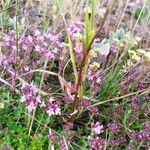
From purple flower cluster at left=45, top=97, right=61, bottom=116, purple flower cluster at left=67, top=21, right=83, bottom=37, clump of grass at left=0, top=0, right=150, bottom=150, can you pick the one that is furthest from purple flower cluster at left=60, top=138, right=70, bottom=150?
purple flower cluster at left=67, top=21, right=83, bottom=37

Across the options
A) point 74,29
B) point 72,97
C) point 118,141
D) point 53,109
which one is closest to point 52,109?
point 53,109

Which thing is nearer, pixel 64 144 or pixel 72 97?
pixel 64 144

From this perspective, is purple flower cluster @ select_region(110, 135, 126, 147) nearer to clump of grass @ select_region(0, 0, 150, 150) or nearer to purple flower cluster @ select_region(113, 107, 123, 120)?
clump of grass @ select_region(0, 0, 150, 150)

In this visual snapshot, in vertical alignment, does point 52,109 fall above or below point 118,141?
above

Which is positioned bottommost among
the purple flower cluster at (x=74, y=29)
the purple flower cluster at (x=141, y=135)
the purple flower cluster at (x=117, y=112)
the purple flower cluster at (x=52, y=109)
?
the purple flower cluster at (x=117, y=112)

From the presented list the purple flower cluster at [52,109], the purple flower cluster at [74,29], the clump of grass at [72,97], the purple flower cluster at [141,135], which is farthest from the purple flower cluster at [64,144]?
the purple flower cluster at [74,29]

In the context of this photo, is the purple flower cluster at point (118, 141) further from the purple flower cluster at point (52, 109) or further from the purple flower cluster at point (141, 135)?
the purple flower cluster at point (52, 109)

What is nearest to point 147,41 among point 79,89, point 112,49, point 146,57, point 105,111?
point 112,49

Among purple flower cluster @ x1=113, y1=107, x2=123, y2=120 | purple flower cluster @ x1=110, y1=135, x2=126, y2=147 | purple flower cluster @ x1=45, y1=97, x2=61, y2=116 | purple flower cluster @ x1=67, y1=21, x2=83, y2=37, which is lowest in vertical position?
purple flower cluster @ x1=110, y1=135, x2=126, y2=147

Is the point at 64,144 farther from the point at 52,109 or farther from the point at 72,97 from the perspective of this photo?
the point at 72,97

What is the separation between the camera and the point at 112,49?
2684 mm

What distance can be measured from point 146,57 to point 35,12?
48.7 inches

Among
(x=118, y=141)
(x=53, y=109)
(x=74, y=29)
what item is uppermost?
(x=74, y=29)

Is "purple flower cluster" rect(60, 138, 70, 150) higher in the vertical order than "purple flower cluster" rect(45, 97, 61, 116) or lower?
lower
